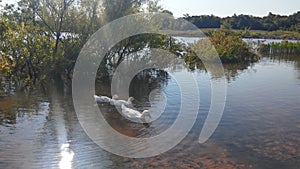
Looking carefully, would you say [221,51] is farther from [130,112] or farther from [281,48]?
[130,112]

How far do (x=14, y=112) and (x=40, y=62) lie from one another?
588 centimetres

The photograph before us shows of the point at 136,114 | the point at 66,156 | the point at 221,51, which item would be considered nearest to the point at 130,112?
the point at 136,114

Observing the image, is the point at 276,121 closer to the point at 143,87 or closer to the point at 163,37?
the point at 143,87

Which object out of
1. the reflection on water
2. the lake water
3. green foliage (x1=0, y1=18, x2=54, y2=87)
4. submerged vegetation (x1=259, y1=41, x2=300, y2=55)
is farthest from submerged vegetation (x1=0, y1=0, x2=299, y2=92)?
submerged vegetation (x1=259, y1=41, x2=300, y2=55)

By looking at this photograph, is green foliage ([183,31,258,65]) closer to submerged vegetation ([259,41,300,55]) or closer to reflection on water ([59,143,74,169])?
submerged vegetation ([259,41,300,55])

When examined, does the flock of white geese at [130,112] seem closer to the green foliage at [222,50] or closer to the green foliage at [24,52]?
the green foliage at [24,52]

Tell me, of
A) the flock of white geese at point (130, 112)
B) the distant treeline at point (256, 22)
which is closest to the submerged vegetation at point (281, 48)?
the flock of white geese at point (130, 112)

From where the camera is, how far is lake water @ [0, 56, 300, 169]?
8.39 meters

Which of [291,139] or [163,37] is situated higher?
[163,37]

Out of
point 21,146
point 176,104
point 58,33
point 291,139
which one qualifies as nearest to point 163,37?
point 58,33

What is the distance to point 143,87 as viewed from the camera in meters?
18.5

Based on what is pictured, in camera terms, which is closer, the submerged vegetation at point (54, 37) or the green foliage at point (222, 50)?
the submerged vegetation at point (54, 37)

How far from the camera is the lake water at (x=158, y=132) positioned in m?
8.39

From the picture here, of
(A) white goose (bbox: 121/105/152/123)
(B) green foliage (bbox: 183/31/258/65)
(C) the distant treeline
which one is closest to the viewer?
(A) white goose (bbox: 121/105/152/123)
